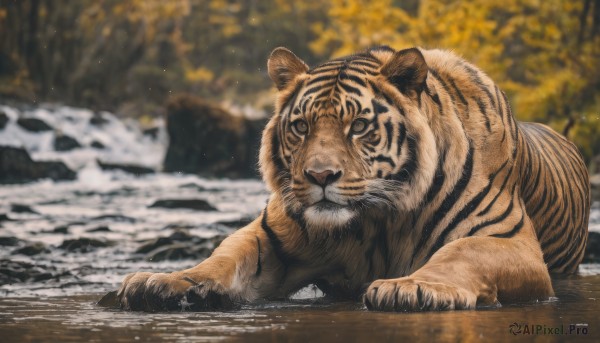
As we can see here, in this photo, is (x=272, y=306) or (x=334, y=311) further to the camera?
(x=272, y=306)

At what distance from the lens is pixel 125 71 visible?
101 ft

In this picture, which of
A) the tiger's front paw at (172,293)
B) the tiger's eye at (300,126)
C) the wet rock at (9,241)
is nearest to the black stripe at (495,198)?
the tiger's eye at (300,126)

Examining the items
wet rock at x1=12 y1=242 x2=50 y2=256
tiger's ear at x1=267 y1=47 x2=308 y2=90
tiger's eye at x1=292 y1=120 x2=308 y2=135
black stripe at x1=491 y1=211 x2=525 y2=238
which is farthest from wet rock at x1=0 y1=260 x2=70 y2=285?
black stripe at x1=491 y1=211 x2=525 y2=238

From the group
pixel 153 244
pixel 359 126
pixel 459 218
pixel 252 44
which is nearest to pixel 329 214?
pixel 359 126

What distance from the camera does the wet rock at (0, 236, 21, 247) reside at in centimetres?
723

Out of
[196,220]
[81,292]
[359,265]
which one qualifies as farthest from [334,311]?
[196,220]

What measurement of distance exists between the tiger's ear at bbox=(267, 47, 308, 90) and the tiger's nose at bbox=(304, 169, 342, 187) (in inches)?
29.8

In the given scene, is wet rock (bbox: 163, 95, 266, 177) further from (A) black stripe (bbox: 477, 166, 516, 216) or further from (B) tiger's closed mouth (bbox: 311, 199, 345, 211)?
(B) tiger's closed mouth (bbox: 311, 199, 345, 211)

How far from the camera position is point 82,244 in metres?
7.18

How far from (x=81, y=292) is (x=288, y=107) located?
4.76 ft

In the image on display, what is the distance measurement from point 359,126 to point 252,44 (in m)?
33.8

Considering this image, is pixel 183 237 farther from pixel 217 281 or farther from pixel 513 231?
pixel 513 231

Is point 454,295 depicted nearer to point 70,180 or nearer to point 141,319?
point 141,319

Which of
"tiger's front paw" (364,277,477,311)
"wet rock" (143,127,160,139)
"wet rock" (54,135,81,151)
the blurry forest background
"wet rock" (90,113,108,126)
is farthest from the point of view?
"wet rock" (143,127,160,139)
